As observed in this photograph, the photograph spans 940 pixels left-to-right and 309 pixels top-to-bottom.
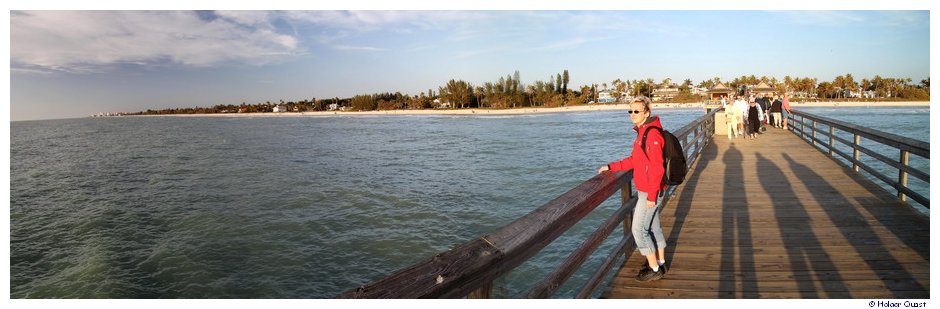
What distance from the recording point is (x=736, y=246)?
4.66m

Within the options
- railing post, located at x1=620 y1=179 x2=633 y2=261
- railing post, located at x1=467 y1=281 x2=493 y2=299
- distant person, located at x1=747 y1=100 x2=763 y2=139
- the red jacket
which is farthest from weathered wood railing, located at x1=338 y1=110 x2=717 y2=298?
distant person, located at x1=747 y1=100 x2=763 y2=139

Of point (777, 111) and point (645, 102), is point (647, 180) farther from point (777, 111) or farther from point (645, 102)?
point (777, 111)

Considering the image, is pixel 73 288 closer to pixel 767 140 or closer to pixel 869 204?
pixel 869 204

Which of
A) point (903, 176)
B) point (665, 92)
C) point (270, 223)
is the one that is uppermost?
point (665, 92)

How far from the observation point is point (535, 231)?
Answer: 7.29ft

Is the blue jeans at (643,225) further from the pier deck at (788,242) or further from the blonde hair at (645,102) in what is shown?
the blonde hair at (645,102)

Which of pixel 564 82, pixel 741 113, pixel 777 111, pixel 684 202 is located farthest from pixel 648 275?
pixel 564 82

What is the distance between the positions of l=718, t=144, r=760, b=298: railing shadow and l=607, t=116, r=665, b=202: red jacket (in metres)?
0.83

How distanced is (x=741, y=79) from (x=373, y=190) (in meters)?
165

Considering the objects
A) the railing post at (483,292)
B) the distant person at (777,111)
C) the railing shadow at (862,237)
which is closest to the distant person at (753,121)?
the distant person at (777,111)

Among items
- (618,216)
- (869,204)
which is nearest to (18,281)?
(618,216)

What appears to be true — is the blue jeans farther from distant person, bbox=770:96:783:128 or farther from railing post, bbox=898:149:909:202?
distant person, bbox=770:96:783:128

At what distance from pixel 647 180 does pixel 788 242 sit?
2008 mm

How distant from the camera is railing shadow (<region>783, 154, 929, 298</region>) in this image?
3.60 meters
